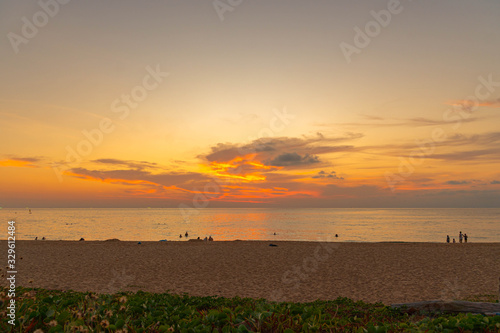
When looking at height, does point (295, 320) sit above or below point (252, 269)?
above

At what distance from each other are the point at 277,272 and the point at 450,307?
14.8 meters

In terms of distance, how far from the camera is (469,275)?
2075 cm

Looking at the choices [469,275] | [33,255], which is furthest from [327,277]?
[33,255]

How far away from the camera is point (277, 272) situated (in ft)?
72.0

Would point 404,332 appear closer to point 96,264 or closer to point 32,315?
point 32,315

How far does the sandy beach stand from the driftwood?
7.21 metres

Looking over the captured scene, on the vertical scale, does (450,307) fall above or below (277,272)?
above

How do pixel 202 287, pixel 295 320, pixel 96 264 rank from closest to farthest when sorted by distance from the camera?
pixel 295 320 → pixel 202 287 → pixel 96 264

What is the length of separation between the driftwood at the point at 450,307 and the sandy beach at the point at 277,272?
7.21 m

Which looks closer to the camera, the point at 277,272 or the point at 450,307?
the point at 450,307

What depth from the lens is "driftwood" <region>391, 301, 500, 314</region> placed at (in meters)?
7.79

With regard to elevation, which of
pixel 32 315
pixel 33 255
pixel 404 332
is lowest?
pixel 33 255

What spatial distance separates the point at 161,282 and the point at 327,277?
33.8ft

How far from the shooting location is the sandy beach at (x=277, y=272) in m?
17.0
